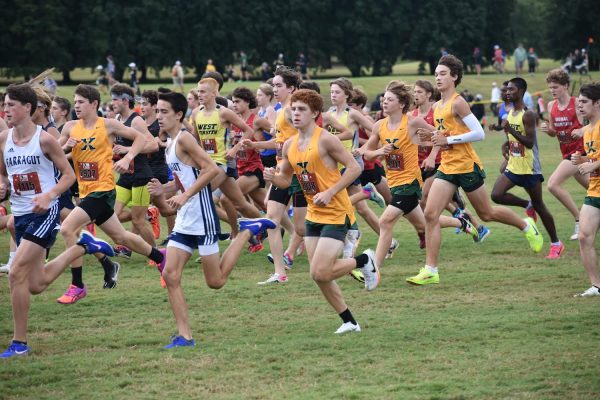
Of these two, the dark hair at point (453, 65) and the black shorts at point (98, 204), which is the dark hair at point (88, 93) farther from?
the dark hair at point (453, 65)

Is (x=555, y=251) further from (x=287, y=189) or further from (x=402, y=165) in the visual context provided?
(x=287, y=189)

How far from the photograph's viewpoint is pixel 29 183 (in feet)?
28.8

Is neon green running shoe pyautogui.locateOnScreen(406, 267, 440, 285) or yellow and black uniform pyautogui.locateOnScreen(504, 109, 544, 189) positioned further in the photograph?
yellow and black uniform pyautogui.locateOnScreen(504, 109, 544, 189)

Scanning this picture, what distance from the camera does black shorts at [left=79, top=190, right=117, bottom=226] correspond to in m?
10.3

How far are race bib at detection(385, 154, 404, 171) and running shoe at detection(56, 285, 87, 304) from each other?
11.9 feet

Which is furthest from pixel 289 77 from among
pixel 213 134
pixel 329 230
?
pixel 329 230

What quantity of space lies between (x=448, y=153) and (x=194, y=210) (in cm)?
369

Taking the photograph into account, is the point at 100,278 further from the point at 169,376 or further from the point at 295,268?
the point at 169,376

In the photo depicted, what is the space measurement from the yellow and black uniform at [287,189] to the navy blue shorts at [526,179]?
3053 millimetres

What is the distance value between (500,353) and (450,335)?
76 cm

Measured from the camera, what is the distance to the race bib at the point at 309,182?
28.7 ft

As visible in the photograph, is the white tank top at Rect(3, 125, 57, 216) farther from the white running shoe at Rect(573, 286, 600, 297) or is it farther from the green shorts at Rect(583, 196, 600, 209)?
the white running shoe at Rect(573, 286, 600, 297)

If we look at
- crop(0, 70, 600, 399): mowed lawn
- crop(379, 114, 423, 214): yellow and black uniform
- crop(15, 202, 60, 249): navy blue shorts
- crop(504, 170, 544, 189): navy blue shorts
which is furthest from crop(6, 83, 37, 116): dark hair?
crop(504, 170, 544, 189): navy blue shorts

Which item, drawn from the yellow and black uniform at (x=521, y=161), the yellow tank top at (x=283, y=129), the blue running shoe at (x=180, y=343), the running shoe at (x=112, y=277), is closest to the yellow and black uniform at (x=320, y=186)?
the blue running shoe at (x=180, y=343)
